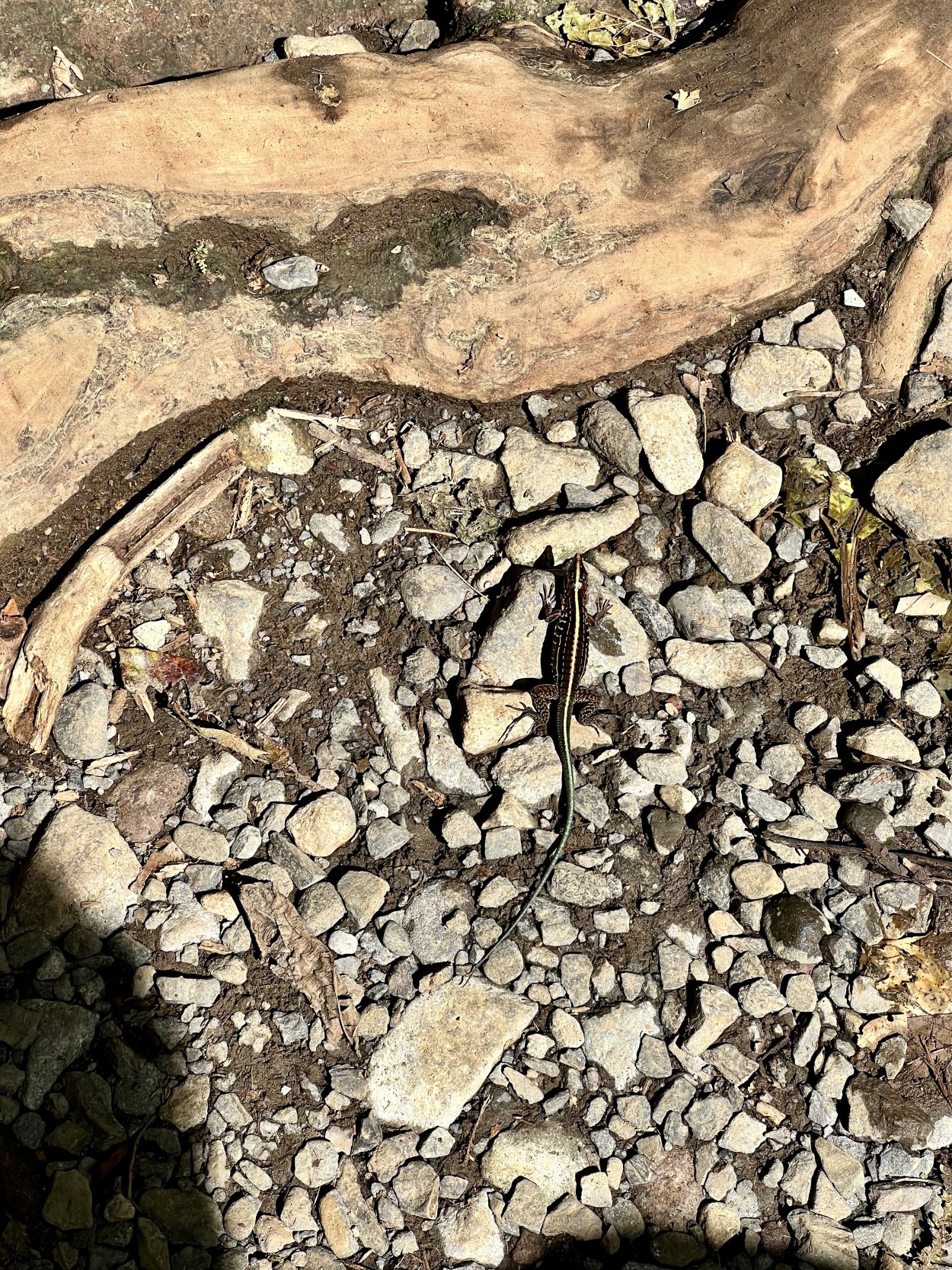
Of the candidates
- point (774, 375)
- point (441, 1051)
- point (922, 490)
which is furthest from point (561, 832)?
point (774, 375)

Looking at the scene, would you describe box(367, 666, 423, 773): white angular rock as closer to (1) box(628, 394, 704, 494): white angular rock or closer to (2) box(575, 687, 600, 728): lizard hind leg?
(2) box(575, 687, 600, 728): lizard hind leg

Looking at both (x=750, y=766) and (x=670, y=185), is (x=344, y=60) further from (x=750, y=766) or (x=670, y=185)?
(x=750, y=766)

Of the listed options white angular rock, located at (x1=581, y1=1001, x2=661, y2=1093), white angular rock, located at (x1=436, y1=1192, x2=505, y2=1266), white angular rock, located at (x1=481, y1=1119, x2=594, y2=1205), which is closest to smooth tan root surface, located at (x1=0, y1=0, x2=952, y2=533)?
white angular rock, located at (x1=581, y1=1001, x2=661, y2=1093)

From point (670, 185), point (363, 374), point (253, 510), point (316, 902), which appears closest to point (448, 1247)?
point (316, 902)

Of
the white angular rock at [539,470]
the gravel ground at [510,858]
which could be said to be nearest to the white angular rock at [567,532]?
the gravel ground at [510,858]

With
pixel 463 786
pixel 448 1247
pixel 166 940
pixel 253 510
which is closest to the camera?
pixel 448 1247

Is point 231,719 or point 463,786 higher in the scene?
point 231,719
